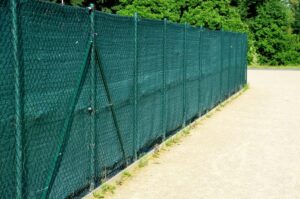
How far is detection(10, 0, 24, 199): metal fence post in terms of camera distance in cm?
468

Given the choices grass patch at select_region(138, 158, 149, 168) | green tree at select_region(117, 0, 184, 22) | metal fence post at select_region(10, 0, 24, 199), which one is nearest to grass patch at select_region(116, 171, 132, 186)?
grass patch at select_region(138, 158, 149, 168)

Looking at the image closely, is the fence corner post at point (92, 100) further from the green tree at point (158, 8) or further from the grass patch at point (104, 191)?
the green tree at point (158, 8)

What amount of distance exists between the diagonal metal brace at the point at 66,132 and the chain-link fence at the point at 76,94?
0.01 m

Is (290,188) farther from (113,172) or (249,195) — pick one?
(113,172)

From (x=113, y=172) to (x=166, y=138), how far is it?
9.96 ft

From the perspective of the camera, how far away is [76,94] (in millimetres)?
6062

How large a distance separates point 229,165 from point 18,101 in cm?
474

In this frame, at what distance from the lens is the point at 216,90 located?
16.6 meters

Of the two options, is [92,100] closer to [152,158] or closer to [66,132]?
[66,132]

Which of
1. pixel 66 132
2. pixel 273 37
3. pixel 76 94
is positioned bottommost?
pixel 66 132

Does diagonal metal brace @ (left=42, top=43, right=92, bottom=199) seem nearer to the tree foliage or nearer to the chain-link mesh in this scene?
the chain-link mesh

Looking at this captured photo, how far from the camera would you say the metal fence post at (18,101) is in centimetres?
468

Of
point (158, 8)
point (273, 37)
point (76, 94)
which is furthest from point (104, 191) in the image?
point (273, 37)

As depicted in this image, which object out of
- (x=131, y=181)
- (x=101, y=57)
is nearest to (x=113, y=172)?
(x=131, y=181)
